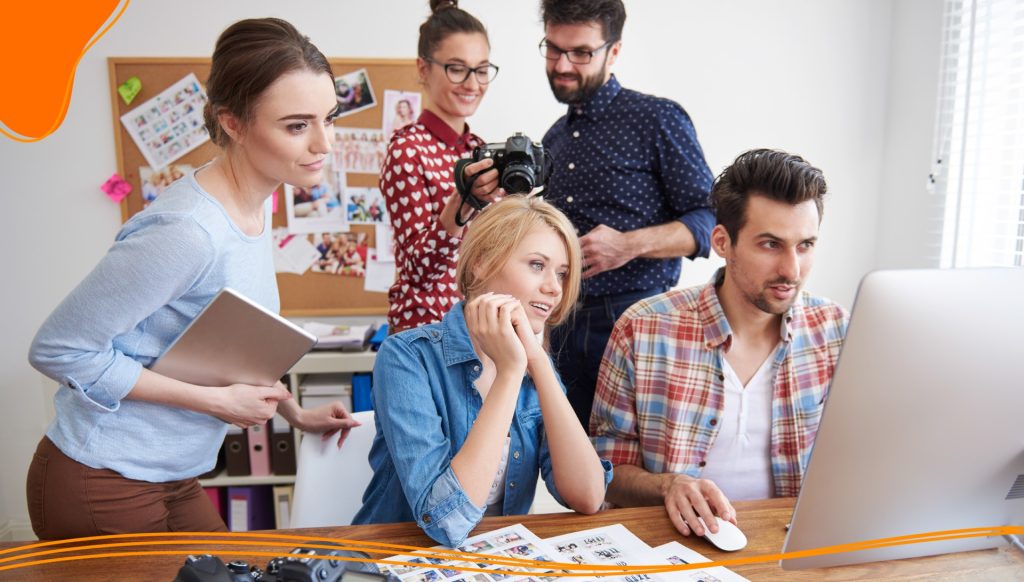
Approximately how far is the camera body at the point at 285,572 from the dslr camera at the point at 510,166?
3.12ft

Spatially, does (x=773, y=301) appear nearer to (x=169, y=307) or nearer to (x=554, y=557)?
(x=554, y=557)

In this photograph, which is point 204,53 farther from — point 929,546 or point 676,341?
point 929,546

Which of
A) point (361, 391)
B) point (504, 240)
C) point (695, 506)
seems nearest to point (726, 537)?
point (695, 506)

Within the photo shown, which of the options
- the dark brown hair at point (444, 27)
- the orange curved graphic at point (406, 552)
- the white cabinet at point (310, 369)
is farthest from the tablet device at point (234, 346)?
the white cabinet at point (310, 369)

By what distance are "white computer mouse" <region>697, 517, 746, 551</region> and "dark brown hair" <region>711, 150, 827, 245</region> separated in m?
0.58

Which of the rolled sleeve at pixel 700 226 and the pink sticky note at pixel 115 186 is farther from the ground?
the pink sticky note at pixel 115 186

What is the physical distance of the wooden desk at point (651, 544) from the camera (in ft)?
3.11

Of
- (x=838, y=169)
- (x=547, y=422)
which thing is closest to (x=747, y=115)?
(x=838, y=169)

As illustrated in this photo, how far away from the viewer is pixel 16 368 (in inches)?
110

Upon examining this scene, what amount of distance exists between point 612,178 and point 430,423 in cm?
91

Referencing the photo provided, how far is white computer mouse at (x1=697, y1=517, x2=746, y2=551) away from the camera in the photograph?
1.03 metres

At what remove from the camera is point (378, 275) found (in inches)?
114

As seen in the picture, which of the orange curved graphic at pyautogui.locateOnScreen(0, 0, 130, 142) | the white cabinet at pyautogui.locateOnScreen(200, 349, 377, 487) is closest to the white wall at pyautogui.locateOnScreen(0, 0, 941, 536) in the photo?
the orange curved graphic at pyautogui.locateOnScreen(0, 0, 130, 142)

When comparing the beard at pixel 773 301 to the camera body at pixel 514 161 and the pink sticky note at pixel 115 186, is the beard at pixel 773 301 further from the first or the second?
the pink sticky note at pixel 115 186
